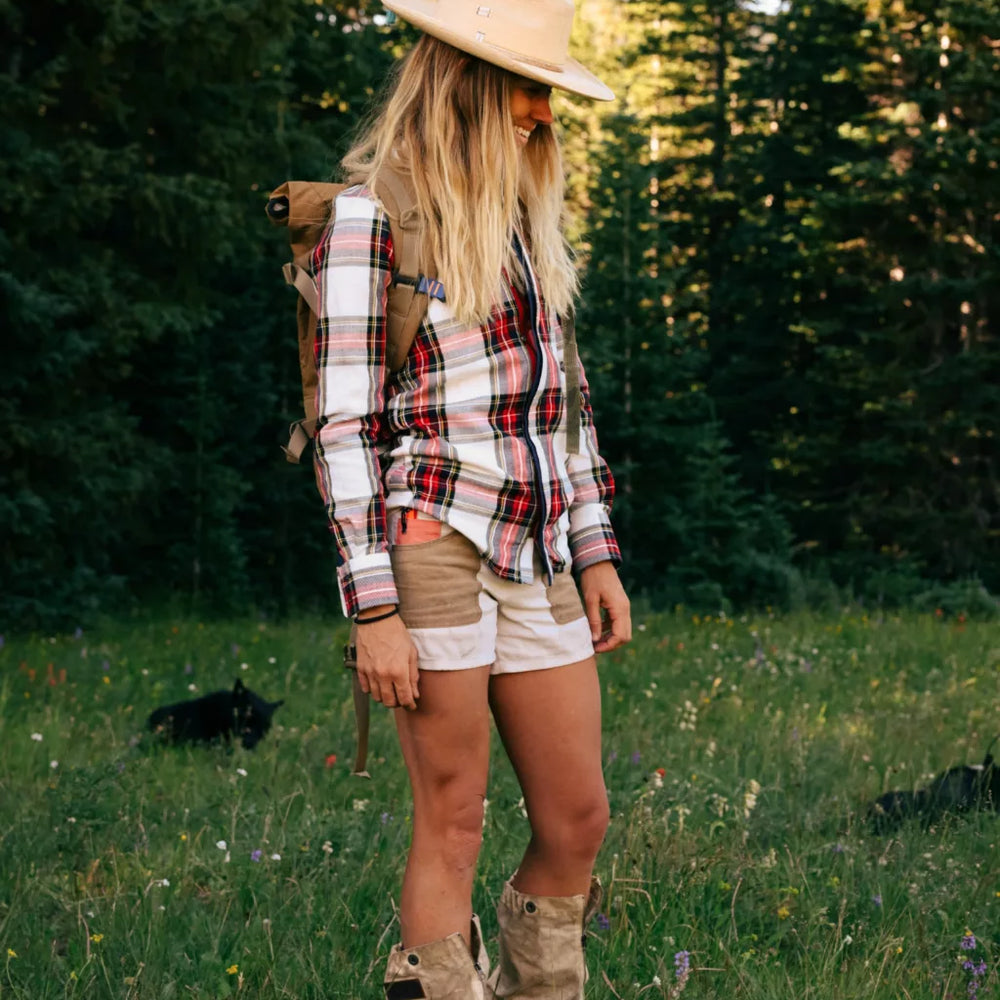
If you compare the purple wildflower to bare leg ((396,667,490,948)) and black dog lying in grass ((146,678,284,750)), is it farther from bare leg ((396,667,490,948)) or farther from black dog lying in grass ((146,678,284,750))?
black dog lying in grass ((146,678,284,750))

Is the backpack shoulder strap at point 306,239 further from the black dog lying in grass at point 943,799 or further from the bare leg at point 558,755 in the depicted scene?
the black dog lying in grass at point 943,799

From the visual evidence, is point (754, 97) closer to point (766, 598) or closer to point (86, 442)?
point (766, 598)

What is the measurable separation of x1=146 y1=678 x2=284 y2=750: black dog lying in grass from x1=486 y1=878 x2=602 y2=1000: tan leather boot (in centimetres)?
350

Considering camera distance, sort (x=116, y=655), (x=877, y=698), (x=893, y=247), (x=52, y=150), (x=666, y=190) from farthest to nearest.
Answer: (x=666, y=190), (x=893, y=247), (x=52, y=150), (x=116, y=655), (x=877, y=698)

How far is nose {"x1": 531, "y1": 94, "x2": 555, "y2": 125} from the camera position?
9.14ft

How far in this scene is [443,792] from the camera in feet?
8.70

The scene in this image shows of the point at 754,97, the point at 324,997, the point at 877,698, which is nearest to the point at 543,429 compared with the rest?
the point at 324,997

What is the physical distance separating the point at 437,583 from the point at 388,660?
0.64 feet

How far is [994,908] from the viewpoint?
4.01 m

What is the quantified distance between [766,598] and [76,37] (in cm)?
863

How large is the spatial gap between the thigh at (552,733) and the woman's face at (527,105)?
1193mm

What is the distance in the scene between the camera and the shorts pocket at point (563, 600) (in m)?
2.79

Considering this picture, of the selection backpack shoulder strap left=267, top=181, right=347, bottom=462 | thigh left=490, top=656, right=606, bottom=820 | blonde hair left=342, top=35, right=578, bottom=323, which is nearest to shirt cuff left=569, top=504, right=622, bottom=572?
thigh left=490, top=656, right=606, bottom=820

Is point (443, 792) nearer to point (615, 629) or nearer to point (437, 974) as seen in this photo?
point (437, 974)
